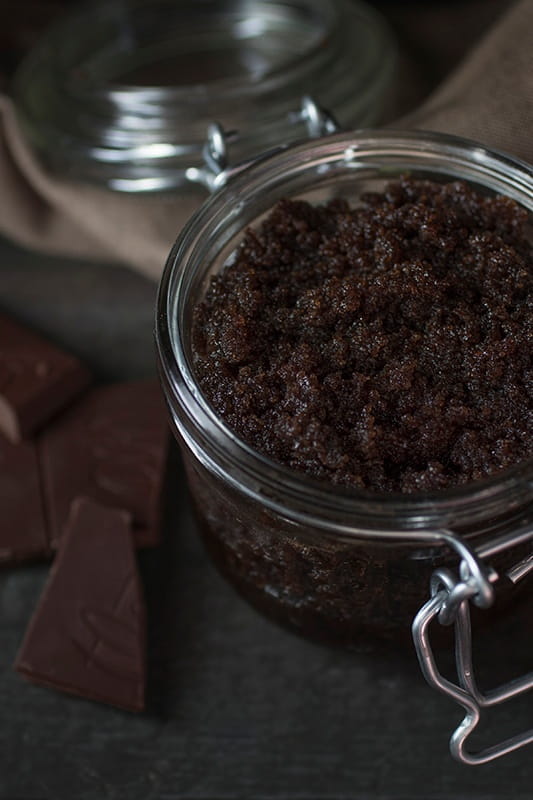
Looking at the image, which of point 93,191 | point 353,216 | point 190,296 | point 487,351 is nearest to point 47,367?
point 93,191

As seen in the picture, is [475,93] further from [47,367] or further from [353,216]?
[47,367]

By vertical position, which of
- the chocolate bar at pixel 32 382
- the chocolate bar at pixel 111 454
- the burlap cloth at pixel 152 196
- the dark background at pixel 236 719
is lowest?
the dark background at pixel 236 719

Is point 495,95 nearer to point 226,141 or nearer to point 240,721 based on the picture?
point 226,141

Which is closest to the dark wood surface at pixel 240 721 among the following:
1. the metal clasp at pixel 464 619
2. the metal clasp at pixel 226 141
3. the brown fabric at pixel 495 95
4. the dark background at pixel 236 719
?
the dark background at pixel 236 719

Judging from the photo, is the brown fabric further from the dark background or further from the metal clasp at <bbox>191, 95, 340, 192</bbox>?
the dark background

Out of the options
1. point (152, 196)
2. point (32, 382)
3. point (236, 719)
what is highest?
point (152, 196)

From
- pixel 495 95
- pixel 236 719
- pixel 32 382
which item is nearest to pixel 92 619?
pixel 236 719

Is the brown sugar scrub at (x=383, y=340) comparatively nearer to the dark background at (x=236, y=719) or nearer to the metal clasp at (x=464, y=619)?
the metal clasp at (x=464, y=619)
